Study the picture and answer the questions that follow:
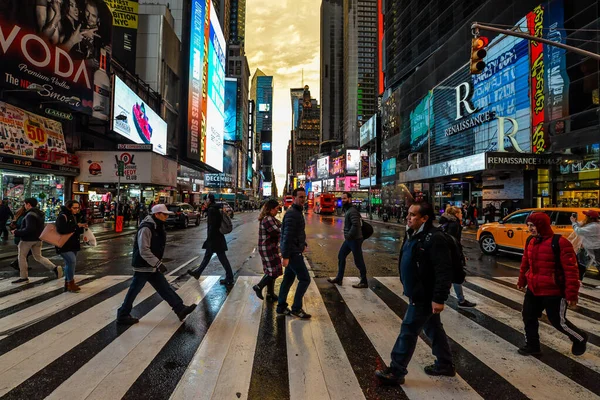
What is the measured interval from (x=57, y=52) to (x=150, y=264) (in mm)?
21857

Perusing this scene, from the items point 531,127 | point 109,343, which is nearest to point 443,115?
point 531,127

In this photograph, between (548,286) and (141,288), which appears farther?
(141,288)

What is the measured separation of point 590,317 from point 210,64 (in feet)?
204

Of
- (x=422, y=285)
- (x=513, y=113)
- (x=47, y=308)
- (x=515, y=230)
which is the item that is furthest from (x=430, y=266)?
(x=513, y=113)

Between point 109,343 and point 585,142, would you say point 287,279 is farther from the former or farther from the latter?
point 585,142

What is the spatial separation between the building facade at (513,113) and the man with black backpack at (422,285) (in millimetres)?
8833

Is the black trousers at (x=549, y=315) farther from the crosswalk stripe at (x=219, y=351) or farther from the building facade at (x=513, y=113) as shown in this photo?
the building facade at (x=513, y=113)

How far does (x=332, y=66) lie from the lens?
195250mm

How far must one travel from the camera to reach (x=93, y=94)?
23.4 metres

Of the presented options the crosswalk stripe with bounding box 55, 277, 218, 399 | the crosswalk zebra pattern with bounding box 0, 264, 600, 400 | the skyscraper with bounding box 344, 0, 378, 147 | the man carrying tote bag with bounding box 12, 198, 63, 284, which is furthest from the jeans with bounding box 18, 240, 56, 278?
the skyscraper with bounding box 344, 0, 378, 147

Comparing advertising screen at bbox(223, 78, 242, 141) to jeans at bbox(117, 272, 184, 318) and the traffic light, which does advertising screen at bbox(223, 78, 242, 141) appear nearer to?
the traffic light

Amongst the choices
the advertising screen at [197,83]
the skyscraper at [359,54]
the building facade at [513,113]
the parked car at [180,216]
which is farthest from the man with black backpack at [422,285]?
the skyscraper at [359,54]

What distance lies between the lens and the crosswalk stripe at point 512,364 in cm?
309

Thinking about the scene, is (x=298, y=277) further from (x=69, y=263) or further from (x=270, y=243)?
(x=69, y=263)
